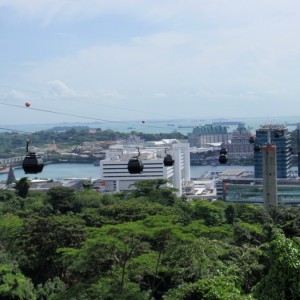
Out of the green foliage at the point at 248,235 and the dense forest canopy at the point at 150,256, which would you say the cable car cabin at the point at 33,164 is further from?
the green foliage at the point at 248,235

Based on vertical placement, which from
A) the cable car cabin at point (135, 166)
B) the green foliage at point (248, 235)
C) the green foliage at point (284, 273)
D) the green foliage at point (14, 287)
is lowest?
the green foliage at point (14, 287)

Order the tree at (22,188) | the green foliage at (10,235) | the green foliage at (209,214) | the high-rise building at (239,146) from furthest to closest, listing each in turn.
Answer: the high-rise building at (239,146) → the tree at (22,188) → the green foliage at (209,214) → the green foliage at (10,235)

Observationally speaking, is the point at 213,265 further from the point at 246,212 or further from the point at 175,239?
the point at 246,212

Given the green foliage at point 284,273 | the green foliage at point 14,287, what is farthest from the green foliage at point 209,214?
the green foliage at point 284,273

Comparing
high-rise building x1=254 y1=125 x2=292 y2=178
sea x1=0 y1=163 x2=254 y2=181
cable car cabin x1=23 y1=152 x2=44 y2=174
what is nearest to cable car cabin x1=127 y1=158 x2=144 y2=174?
cable car cabin x1=23 y1=152 x2=44 y2=174

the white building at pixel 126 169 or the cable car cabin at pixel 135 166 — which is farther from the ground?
the cable car cabin at pixel 135 166

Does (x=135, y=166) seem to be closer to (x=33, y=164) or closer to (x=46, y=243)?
(x=33, y=164)
